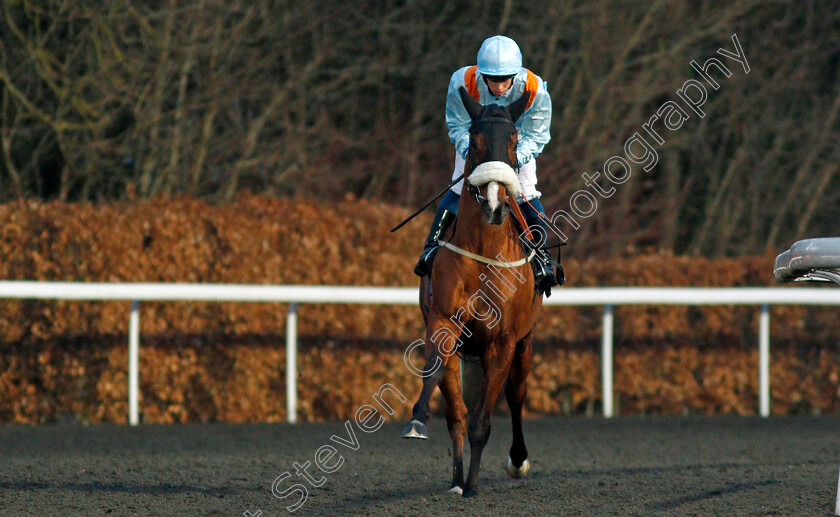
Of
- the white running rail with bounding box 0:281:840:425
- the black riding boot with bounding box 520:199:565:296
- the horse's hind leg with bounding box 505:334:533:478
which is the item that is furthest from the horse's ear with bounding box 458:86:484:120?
the white running rail with bounding box 0:281:840:425

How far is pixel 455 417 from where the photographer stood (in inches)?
224

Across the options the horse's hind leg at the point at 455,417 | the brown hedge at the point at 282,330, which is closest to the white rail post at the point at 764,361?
the brown hedge at the point at 282,330

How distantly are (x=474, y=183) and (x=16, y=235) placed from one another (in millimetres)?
4969

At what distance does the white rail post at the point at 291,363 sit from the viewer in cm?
911

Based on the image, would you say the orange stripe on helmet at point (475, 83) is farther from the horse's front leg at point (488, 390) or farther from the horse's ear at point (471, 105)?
the horse's front leg at point (488, 390)

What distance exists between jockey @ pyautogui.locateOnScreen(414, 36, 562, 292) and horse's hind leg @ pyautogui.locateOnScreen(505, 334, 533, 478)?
0.44 m

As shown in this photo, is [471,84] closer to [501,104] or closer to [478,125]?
[501,104]

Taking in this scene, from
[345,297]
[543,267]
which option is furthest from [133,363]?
[543,267]

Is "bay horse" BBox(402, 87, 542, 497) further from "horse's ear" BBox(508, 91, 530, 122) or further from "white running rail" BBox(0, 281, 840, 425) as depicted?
"white running rail" BBox(0, 281, 840, 425)

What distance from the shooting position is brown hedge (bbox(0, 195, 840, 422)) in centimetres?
886

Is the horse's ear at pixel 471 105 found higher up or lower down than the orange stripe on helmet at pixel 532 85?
lower down

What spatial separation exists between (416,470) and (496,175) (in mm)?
2282

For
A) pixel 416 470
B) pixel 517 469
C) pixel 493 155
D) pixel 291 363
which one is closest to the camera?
pixel 493 155

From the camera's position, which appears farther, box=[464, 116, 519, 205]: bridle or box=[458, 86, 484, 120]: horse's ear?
box=[458, 86, 484, 120]: horse's ear
